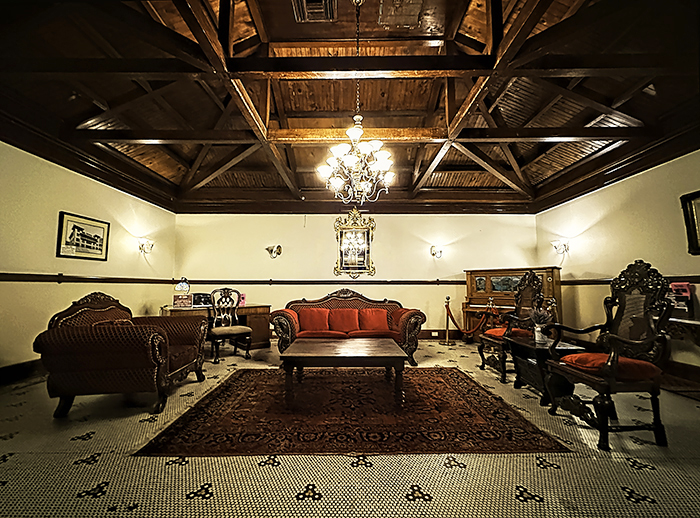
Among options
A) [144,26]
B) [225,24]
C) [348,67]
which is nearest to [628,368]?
[348,67]

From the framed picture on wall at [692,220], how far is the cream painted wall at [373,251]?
3.71m

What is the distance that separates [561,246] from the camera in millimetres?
6766

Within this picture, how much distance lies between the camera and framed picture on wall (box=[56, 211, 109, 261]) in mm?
4805

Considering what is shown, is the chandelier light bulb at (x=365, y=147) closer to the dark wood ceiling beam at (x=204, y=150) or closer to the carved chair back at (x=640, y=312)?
the dark wood ceiling beam at (x=204, y=150)

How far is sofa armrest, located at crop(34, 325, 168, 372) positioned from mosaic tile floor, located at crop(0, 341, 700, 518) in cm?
54

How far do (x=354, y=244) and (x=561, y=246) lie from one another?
459 centimetres

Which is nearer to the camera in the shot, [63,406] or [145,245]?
[63,406]

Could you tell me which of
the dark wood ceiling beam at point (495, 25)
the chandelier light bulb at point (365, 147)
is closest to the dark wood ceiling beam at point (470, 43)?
the dark wood ceiling beam at point (495, 25)

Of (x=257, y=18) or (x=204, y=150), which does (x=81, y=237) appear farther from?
(x=257, y=18)

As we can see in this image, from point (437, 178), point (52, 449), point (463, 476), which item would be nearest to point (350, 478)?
point (463, 476)

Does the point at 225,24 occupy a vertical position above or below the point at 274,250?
above

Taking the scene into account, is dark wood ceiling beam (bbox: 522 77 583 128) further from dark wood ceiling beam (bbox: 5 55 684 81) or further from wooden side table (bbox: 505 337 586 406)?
wooden side table (bbox: 505 337 586 406)

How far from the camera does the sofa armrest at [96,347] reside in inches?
114

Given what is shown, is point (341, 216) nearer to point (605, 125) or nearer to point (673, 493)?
point (605, 125)
